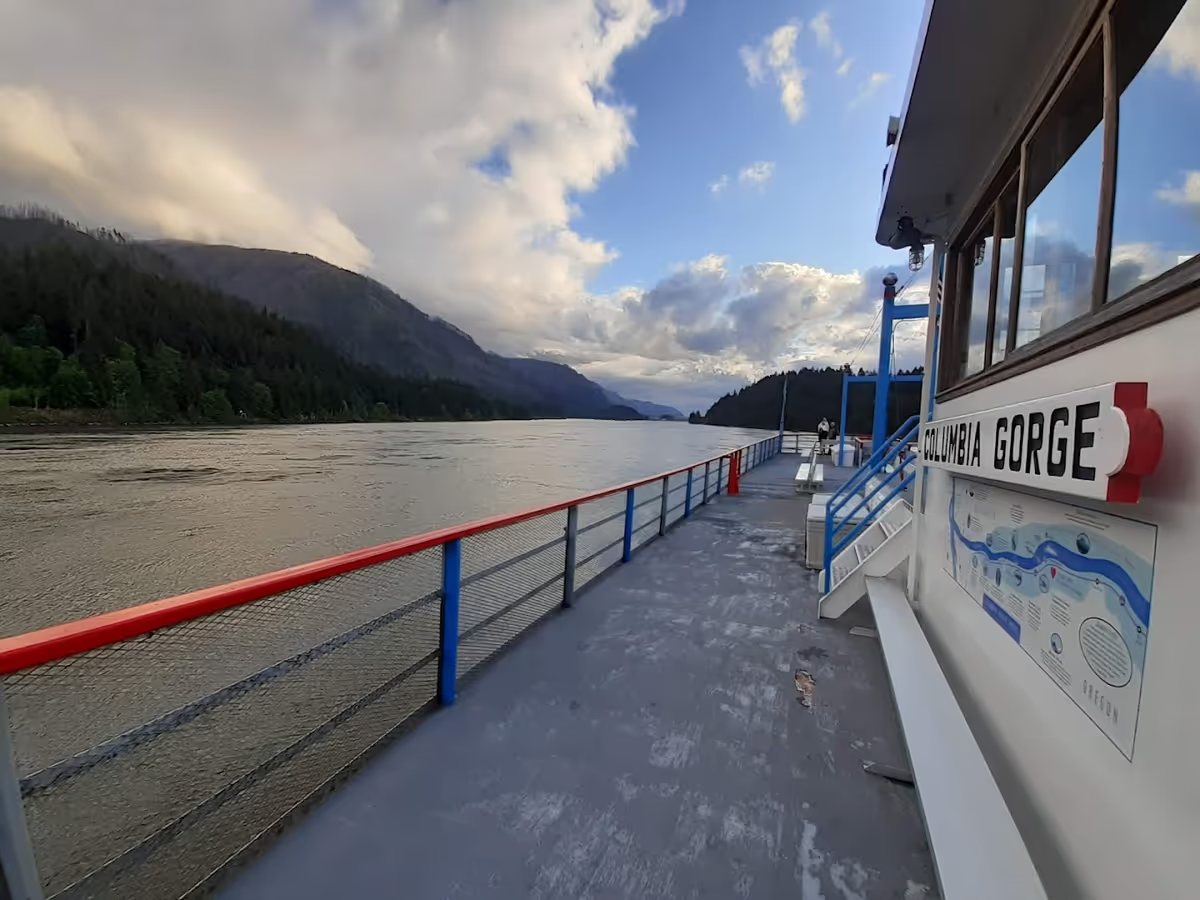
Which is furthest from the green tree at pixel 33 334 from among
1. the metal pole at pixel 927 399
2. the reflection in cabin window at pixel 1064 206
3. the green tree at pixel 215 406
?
the reflection in cabin window at pixel 1064 206

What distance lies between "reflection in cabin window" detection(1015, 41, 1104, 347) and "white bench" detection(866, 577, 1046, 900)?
4.58ft

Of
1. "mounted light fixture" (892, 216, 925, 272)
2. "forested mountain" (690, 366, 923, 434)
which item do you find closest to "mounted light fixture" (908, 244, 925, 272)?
"mounted light fixture" (892, 216, 925, 272)

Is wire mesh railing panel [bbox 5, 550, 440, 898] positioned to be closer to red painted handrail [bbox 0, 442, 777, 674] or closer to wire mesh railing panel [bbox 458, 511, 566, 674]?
red painted handrail [bbox 0, 442, 777, 674]

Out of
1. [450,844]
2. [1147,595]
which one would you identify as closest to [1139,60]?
[1147,595]

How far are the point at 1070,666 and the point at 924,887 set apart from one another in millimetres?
732

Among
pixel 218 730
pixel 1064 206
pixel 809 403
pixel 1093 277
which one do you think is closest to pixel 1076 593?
pixel 1093 277

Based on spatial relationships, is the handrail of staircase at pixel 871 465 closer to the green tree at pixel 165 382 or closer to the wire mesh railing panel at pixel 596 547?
the wire mesh railing panel at pixel 596 547

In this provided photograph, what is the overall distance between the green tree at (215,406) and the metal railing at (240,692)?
76.4 metres

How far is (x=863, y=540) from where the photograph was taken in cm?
494

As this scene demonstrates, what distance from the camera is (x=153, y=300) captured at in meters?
85.8

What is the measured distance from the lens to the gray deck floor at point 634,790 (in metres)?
1.62

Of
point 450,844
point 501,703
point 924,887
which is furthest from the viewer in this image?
point 501,703

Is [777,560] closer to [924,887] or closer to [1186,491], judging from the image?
[924,887]

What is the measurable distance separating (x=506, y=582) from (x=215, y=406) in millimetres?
78835
